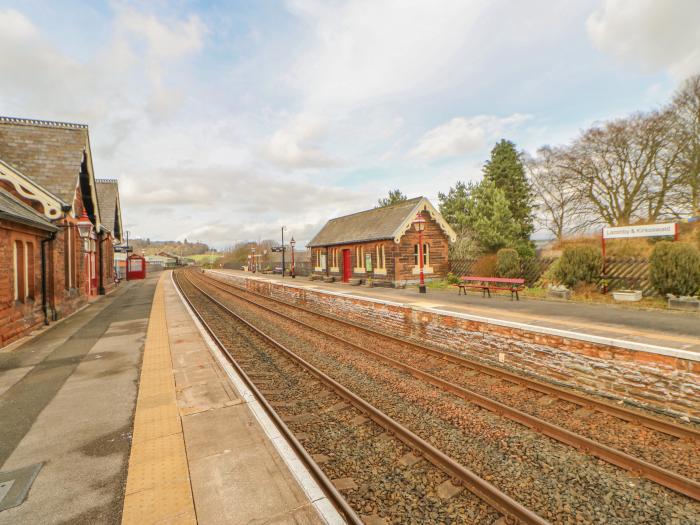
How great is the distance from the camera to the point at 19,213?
9930 millimetres

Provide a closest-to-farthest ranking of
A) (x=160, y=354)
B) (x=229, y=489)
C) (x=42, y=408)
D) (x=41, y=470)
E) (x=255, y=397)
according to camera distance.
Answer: (x=229, y=489), (x=41, y=470), (x=42, y=408), (x=255, y=397), (x=160, y=354)

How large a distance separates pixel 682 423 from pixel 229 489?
→ 6.75 metres

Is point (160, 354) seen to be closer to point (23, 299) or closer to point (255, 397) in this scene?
point (255, 397)

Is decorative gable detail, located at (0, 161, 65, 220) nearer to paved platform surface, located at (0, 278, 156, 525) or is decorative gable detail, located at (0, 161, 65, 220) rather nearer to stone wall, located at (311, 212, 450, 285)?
paved platform surface, located at (0, 278, 156, 525)

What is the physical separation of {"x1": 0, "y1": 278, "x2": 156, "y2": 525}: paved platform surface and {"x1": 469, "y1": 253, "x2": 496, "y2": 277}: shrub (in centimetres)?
1645

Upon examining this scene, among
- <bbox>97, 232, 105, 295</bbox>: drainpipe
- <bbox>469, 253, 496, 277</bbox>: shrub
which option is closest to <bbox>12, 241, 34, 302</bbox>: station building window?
<bbox>97, 232, 105, 295</bbox>: drainpipe

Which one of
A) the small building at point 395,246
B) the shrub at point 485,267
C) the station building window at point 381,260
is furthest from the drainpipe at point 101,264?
the shrub at point 485,267

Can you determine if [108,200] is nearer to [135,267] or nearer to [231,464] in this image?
[135,267]

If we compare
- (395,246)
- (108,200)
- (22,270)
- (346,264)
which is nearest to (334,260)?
(346,264)

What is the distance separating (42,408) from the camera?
5.16 meters

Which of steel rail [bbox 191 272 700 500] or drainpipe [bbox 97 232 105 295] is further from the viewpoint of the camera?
drainpipe [bbox 97 232 105 295]

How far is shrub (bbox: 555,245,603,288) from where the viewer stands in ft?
43.2

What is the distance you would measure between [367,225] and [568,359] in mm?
19462

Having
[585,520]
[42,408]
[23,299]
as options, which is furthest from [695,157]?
[23,299]
